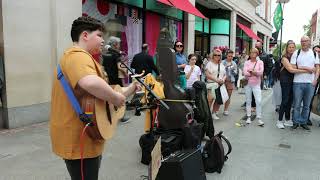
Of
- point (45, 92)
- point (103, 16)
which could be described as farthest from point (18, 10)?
point (103, 16)

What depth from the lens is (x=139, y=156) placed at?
16.3 feet

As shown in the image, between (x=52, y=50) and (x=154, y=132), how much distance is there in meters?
3.39

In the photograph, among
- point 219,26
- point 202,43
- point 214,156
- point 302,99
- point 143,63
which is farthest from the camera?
point 219,26

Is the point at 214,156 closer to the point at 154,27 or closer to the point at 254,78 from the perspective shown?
the point at 254,78

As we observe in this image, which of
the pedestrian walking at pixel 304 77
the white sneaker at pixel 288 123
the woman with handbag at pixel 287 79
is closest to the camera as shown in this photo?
the pedestrian walking at pixel 304 77

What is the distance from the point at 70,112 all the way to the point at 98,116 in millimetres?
188

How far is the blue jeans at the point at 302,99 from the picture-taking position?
6911mm

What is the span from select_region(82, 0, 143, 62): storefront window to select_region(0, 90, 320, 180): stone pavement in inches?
131

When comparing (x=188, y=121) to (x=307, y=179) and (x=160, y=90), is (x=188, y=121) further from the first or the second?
(x=307, y=179)

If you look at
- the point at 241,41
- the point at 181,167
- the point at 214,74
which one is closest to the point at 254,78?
the point at 214,74

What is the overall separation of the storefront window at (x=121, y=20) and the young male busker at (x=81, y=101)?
21.3 feet

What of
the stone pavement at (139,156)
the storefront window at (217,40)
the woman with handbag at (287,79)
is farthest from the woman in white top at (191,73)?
the storefront window at (217,40)

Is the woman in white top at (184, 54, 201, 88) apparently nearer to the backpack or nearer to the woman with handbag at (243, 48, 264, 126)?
the woman with handbag at (243, 48, 264, 126)

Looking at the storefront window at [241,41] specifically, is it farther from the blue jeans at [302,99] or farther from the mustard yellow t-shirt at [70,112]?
the mustard yellow t-shirt at [70,112]
